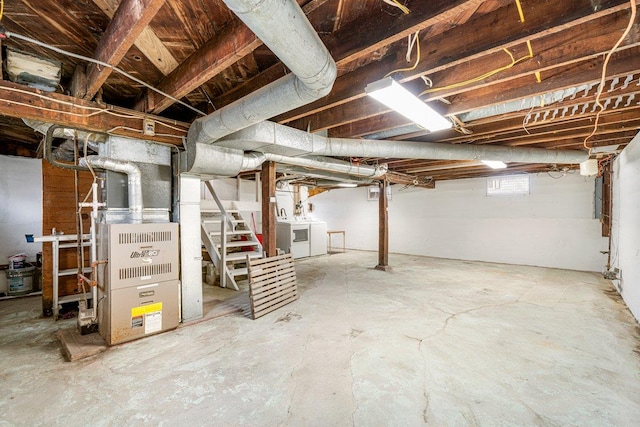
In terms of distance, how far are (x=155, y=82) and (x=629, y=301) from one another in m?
5.75

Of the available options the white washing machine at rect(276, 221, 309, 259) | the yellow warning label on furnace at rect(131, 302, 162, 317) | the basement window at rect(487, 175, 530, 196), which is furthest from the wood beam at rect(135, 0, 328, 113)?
the basement window at rect(487, 175, 530, 196)

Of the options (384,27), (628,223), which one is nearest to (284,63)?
(384,27)

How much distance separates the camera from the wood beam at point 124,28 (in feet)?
3.95

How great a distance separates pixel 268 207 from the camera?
12.4 ft

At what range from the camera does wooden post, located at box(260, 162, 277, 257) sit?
381 cm

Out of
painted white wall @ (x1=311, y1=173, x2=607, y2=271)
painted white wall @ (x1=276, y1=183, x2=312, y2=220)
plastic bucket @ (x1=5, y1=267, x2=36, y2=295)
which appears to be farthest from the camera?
painted white wall @ (x1=276, y1=183, x2=312, y2=220)

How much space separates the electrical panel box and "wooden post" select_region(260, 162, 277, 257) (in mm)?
1281

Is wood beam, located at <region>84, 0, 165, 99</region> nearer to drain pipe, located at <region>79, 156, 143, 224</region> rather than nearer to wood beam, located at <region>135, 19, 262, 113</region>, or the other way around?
wood beam, located at <region>135, 19, 262, 113</region>

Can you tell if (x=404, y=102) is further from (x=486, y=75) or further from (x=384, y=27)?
(x=384, y=27)

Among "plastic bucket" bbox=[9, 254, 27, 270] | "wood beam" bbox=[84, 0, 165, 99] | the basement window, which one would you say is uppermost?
"wood beam" bbox=[84, 0, 165, 99]

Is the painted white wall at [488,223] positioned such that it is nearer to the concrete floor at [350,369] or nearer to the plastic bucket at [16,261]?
the concrete floor at [350,369]

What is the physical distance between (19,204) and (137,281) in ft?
11.4

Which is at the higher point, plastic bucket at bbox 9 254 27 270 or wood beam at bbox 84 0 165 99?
wood beam at bbox 84 0 165 99

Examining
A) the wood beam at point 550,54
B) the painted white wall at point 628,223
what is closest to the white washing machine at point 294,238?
the wood beam at point 550,54
